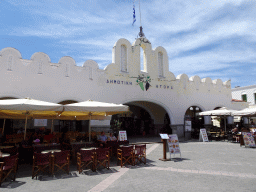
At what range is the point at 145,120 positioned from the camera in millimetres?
21234

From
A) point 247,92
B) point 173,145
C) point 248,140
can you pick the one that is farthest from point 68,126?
point 247,92

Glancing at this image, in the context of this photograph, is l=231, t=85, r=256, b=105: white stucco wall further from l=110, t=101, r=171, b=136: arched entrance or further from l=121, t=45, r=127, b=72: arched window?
l=121, t=45, r=127, b=72: arched window

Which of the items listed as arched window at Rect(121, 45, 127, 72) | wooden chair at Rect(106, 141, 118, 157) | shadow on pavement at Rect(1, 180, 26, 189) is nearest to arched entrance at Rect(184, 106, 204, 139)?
arched window at Rect(121, 45, 127, 72)

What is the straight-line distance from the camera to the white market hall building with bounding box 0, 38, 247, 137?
445 inches

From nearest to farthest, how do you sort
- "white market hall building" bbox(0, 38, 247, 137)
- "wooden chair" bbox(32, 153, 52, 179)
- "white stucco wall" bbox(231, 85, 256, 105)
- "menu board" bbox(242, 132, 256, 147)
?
"wooden chair" bbox(32, 153, 52, 179), "menu board" bbox(242, 132, 256, 147), "white market hall building" bbox(0, 38, 247, 137), "white stucco wall" bbox(231, 85, 256, 105)

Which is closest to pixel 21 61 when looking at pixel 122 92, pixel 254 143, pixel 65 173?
pixel 122 92

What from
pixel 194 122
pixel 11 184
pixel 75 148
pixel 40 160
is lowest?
pixel 11 184

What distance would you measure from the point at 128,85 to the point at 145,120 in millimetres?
7689

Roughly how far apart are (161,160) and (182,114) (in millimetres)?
10075

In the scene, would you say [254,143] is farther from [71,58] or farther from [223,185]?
[71,58]

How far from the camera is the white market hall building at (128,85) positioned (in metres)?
11.3

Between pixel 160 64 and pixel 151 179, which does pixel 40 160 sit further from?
pixel 160 64

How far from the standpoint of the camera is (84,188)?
4625 mm

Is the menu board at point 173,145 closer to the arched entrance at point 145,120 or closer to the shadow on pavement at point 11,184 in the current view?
the shadow on pavement at point 11,184
